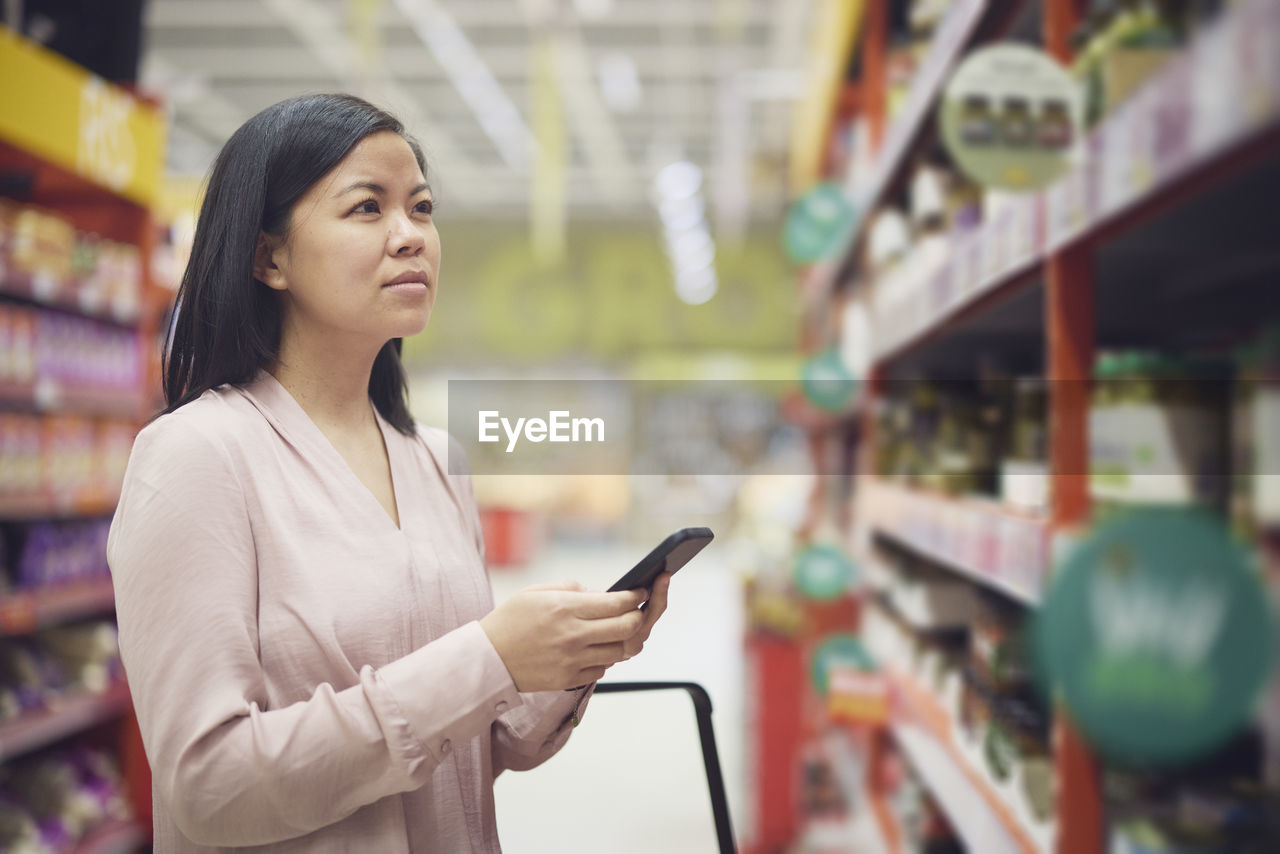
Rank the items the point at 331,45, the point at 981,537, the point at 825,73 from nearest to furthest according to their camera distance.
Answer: the point at 981,537 → the point at 825,73 → the point at 331,45

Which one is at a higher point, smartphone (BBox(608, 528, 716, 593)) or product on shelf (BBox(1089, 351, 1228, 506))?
product on shelf (BBox(1089, 351, 1228, 506))

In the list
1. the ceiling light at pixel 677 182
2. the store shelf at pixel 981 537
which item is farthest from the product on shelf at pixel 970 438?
the ceiling light at pixel 677 182

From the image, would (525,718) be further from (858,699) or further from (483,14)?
(483,14)

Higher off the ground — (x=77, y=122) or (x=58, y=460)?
(x=77, y=122)

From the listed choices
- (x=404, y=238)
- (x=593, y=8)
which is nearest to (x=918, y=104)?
(x=404, y=238)

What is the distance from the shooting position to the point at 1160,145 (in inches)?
39.0

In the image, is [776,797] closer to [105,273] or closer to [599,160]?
[105,273]

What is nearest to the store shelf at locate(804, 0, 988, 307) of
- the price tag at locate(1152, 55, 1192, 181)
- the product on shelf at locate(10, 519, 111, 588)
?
the price tag at locate(1152, 55, 1192, 181)

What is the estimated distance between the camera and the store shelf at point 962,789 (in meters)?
1.63

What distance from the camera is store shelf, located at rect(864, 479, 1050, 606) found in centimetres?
150

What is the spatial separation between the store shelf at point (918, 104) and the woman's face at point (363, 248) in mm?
1214

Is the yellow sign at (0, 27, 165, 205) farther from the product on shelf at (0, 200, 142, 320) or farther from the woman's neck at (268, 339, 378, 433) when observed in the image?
the woman's neck at (268, 339, 378, 433)

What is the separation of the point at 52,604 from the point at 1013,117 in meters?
3.32

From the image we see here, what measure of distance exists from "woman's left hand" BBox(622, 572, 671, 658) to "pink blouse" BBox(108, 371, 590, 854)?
154 mm
